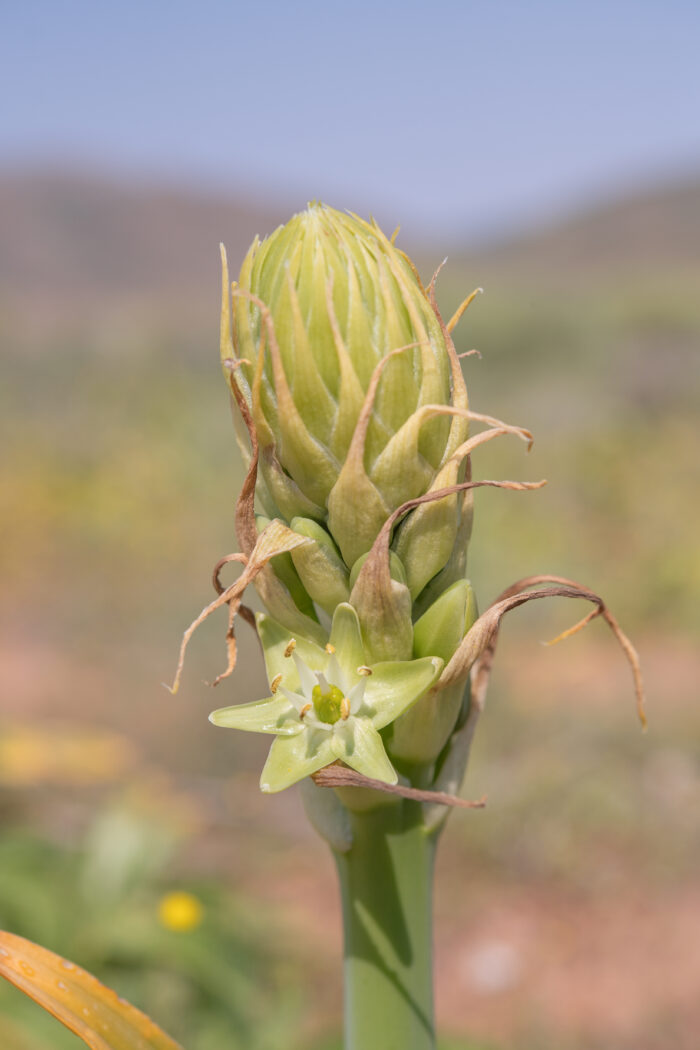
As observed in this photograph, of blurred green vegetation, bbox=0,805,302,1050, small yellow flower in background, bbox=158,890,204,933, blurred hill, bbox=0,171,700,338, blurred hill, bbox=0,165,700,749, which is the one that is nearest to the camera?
blurred green vegetation, bbox=0,805,302,1050

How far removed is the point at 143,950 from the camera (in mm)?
3766

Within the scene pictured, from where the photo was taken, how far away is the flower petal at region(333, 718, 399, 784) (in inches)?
36.3

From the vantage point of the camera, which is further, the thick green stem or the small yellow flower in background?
the small yellow flower in background

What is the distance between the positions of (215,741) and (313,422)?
6.81 meters

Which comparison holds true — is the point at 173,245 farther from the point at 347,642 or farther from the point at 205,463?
the point at 347,642

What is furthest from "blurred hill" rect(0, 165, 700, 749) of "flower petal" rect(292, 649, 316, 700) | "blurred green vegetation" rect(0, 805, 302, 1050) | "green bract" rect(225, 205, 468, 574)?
"blurred green vegetation" rect(0, 805, 302, 1050)

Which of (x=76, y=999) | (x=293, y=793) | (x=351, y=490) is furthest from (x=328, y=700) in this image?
(x=293, y=793)

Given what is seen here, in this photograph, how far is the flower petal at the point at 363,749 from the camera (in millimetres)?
922

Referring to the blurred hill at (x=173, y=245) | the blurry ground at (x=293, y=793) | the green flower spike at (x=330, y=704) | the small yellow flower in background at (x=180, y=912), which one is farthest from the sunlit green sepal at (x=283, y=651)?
the blurred hill at (x=173, y=245)

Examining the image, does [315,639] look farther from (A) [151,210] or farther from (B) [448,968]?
(A) [151,210]

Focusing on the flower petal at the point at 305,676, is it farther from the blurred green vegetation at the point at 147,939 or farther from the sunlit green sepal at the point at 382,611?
the blurred green vegetation at the point at 147,939

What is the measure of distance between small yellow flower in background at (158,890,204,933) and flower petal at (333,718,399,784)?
3.23m

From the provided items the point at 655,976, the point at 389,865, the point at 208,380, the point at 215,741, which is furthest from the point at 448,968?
the point at 208,380

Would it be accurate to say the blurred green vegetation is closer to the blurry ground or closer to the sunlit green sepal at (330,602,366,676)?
the blurry ground
